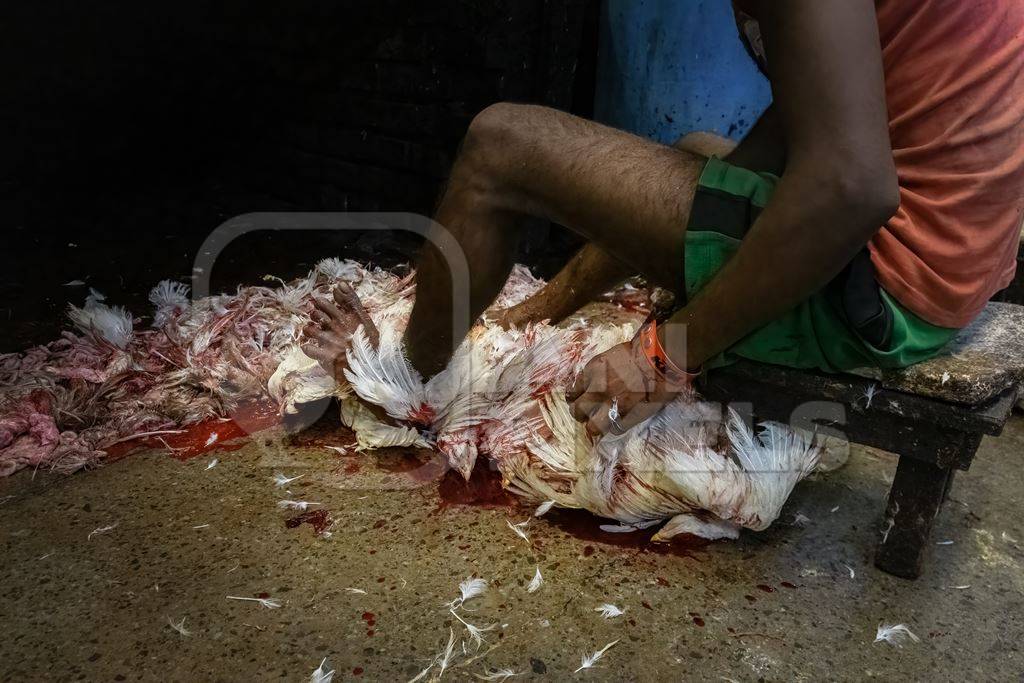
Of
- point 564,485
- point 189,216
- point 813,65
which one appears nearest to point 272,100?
point 189,216

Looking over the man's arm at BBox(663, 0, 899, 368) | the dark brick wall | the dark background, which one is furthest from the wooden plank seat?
the dark brick wall

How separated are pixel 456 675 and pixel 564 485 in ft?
1.82

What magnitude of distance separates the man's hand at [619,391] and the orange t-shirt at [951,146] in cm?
48

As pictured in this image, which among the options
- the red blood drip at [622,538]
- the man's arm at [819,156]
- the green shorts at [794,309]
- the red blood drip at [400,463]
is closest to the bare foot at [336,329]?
the red blood drip at [400,463]

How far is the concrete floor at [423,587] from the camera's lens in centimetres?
129

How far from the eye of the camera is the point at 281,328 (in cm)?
236

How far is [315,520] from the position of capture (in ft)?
5.35

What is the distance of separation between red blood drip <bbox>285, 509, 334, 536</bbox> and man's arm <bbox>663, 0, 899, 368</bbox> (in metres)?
1.00

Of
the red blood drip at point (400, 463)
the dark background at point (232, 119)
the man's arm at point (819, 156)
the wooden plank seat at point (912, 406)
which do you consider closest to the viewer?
the man's arm at point (819, 156)

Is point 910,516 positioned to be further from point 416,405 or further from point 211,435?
point 211,435

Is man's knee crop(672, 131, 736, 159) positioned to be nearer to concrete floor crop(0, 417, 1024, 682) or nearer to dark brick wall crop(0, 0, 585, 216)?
dark brick wall crop(0, 0, 585, 216)

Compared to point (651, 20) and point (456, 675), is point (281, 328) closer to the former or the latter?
point (456, 675)

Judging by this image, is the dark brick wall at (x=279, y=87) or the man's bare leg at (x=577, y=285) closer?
the man's bare leg at (x=577, y=285)

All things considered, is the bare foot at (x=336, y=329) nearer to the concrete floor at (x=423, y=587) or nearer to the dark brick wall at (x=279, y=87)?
the concrete floor at (x=423, y=587)
